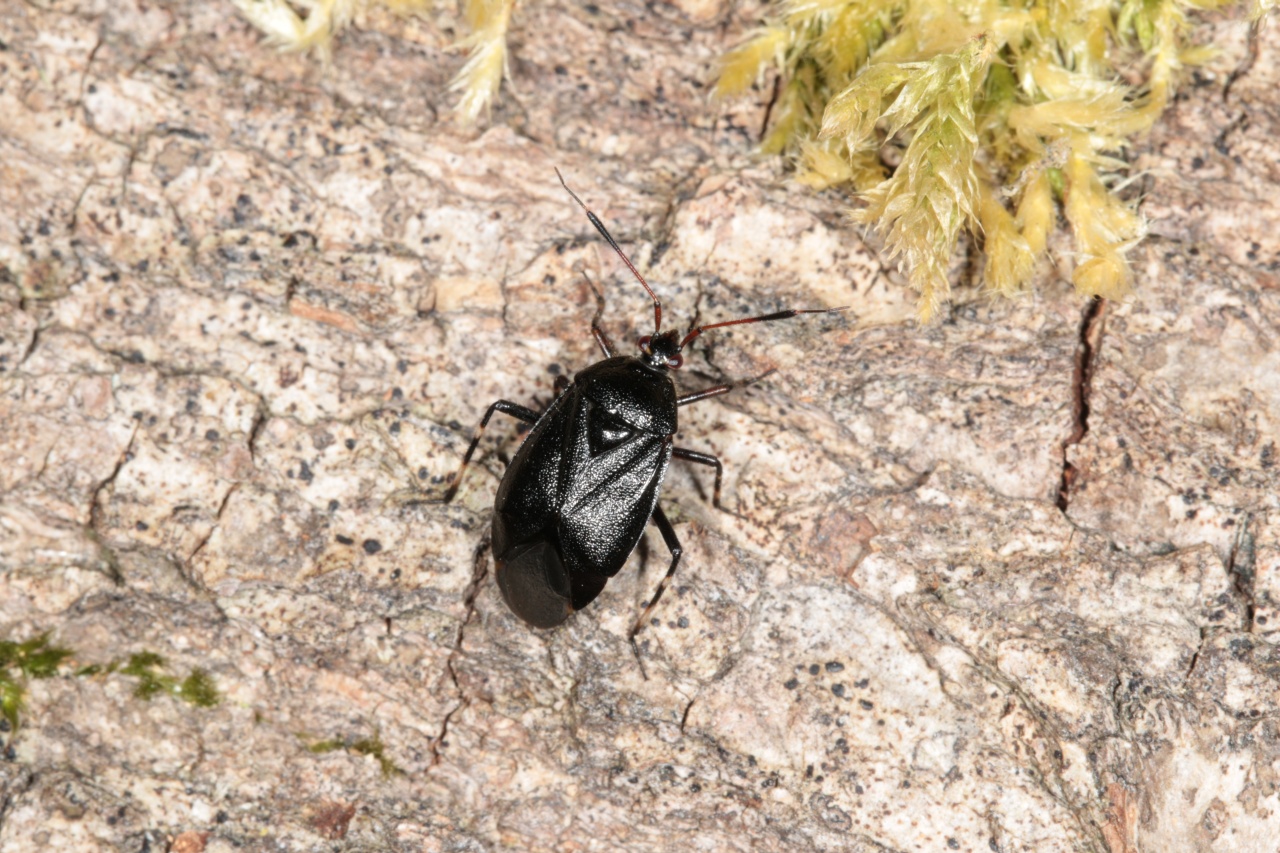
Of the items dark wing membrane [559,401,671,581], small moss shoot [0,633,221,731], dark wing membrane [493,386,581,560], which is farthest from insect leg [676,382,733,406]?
small moss shoot [0,633,221,731]

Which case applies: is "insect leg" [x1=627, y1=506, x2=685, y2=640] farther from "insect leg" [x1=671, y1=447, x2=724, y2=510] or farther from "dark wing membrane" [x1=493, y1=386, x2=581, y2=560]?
"dark wing membrane" [x1=493, y1=386, x2=581, y2=560]

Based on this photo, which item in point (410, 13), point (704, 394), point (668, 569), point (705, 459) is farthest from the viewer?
point (410, 13)

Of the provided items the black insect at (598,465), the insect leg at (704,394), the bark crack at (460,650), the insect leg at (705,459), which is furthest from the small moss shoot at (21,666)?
the insect leg at (704,394)

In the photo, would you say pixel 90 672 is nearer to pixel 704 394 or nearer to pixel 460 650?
pixel 460 650

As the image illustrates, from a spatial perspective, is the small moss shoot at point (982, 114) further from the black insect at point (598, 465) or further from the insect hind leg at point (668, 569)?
the insect hind leg at point (668, 569)

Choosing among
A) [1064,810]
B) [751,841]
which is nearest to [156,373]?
[751,841]

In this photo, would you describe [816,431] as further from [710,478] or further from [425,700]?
[425,700]

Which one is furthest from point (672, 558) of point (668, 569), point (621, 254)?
point (621, 254)
